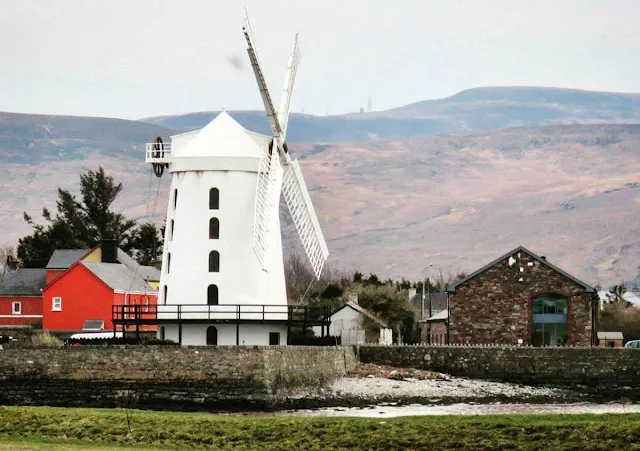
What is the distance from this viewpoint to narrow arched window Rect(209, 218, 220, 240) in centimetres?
6581

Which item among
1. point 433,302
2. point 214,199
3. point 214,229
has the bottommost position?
point 433,302

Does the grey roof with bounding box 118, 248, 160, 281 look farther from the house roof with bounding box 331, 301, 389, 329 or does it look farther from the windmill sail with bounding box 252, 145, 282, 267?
the windmill sail with bounding box 252, 145, 282, 267

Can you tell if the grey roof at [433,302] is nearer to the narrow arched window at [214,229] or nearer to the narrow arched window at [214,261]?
the narrow arched window at [214,229]

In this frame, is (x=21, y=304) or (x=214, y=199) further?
(x=21, y=304)

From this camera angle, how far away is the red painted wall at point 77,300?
92.4 metres

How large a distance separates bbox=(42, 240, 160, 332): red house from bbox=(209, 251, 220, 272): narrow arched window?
24.8m

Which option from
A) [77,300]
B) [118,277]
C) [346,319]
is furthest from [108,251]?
[346,319]

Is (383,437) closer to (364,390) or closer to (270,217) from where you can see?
(364,390)

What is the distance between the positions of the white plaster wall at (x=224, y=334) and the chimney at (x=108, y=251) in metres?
37.1

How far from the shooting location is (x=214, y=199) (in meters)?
66.2

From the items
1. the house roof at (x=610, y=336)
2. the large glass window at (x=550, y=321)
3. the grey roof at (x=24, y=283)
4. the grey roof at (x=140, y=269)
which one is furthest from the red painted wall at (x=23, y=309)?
the large glass window at (x=550, y=321)

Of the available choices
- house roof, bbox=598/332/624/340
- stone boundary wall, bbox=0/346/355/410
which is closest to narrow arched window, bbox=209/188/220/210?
stone boundary wall, bbox=0/346/355/410

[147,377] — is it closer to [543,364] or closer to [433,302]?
[543,364]

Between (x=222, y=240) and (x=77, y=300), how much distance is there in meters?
29.5
